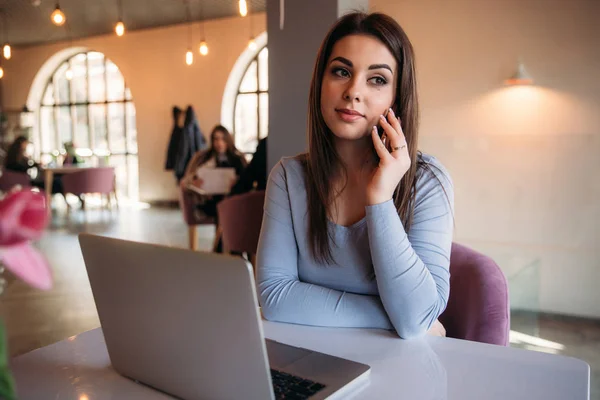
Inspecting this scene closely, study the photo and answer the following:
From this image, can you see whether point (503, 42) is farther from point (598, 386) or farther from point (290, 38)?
point (598, 386)

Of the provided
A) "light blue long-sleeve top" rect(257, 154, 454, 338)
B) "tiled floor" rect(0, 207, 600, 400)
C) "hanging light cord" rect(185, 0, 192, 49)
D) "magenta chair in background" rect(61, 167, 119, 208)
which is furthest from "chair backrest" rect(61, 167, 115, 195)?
"light blue long-sleeve top" rect(257, 154, 454, 338)

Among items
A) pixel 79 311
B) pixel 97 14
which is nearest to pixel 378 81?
pixel 79 311

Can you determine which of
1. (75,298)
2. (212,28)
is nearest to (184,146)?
(212,28)

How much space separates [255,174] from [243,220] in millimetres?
511

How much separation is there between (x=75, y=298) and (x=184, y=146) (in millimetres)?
4797

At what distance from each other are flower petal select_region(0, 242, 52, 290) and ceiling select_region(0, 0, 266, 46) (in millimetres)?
7192

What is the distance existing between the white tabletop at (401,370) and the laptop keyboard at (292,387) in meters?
0.07

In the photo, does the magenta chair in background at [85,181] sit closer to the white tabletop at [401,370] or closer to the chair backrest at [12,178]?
the chair backrest at [12,178]

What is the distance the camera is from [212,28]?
872 cm

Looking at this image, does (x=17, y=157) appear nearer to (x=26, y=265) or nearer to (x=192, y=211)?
(x=192, y=211)

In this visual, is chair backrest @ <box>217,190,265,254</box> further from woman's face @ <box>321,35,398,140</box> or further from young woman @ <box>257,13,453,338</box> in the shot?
woman's face @ <box>321,35,398,140</box>

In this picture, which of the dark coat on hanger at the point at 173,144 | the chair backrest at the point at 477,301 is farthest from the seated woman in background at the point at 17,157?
the chair backrest at the point at 477,301

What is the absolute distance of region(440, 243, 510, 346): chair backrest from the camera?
4.04 ft

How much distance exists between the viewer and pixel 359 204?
1266mm
